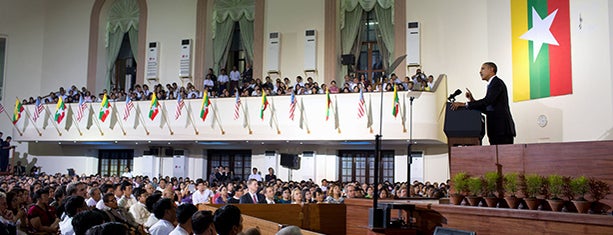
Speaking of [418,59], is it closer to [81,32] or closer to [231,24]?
[231,24]

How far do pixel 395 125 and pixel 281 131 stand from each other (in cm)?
357

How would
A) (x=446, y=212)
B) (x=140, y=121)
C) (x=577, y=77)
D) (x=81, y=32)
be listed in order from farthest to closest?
(x=81, y=32)
(x=140, y=121)
(x=577, y=77)
(x=446, y=212)

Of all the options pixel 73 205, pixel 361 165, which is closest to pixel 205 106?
pixel 361 165

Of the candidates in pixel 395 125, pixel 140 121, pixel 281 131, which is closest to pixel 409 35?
pixel 395 125

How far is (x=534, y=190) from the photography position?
5168mm

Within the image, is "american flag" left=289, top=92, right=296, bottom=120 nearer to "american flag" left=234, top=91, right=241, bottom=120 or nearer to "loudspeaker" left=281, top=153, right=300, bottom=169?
"american flag" left=234, top=91, right=241, bottom=120

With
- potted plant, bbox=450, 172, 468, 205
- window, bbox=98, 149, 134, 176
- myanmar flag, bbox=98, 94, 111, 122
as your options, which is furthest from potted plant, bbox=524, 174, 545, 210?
window, bbox=98, 149, 134, 176

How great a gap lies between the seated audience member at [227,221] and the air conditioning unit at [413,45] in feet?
51.9

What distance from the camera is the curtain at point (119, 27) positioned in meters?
25.7

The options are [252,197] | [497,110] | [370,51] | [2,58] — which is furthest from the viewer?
[2,58]

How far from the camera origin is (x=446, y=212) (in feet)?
19.0

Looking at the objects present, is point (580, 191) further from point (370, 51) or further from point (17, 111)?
point (17, 111)

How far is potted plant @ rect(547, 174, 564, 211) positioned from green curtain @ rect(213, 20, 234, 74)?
1992 cm

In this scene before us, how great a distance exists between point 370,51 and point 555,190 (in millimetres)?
17368
